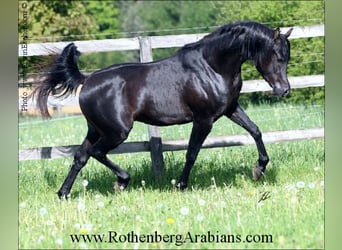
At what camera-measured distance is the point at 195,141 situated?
551cm

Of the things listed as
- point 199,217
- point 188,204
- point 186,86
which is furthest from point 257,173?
point 199,217

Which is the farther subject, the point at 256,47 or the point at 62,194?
the point at 62,194

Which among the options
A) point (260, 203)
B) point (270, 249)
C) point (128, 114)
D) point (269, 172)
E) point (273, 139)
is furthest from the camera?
point (273, 139)

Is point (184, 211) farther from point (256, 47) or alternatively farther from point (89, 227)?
point (256, 47)

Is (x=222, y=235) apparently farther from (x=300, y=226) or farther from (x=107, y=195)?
(x=107, y=195)

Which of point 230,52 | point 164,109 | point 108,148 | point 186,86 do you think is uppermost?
point 230,52

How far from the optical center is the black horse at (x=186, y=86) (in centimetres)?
532

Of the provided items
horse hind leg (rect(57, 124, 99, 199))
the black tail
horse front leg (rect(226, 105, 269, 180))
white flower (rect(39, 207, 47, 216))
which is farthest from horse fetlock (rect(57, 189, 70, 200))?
horse front leg (rect(226, 105, 269, 180))

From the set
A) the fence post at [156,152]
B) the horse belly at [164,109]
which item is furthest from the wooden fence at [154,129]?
the horse belly at [164,109]

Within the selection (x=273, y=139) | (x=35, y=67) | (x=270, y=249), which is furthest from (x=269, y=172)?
(x=35, y=67)

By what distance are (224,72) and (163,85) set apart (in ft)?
1.84

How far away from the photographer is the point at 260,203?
16.6 ft

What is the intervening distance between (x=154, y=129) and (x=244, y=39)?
5.41ft
